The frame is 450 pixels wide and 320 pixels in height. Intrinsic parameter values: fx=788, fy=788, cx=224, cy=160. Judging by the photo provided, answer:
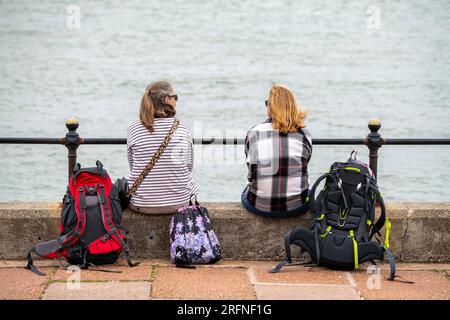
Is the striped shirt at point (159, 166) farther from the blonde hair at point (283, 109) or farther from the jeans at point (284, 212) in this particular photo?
the blonde hair at point (283, 109)

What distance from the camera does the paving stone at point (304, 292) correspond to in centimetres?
434

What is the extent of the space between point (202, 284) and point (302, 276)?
0.63 meters

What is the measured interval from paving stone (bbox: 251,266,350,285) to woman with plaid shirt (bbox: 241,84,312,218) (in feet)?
1.44

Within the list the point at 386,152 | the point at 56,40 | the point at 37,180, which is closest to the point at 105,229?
the point at 37,180

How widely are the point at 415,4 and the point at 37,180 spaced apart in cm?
4359

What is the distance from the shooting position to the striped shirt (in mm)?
5133

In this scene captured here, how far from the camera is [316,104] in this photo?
2761cm

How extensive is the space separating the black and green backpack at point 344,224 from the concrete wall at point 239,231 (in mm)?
333

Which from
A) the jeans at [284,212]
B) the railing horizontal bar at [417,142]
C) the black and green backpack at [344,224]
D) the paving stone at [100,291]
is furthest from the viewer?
the railing horizontal bar at [417,142]

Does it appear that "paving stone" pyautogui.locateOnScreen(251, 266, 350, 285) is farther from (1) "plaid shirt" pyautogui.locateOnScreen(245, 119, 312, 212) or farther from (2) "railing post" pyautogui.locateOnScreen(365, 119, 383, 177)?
(2) "railing post" pyautogui.locateOnScreen(365, 119, 383, 177)

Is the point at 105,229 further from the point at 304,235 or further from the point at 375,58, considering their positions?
the point at 375,58

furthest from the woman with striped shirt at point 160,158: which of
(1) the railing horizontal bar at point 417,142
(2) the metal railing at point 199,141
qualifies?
(1) the railing horizontal bar at point 417,142

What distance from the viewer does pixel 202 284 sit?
4.57 metres

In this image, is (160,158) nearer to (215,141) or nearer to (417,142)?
(215,141)
